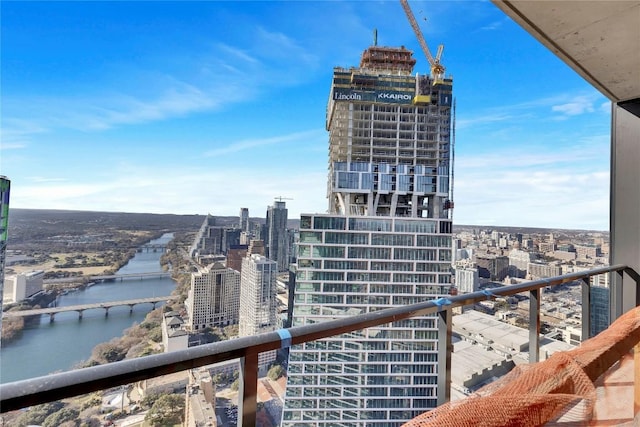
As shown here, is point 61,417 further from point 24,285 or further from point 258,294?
point 258,294

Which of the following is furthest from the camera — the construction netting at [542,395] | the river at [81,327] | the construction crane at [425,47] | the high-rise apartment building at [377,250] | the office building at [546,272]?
the construction crane at [425,47]

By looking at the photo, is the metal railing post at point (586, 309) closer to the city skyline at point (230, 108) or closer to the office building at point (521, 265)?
the office building at point (521, 265)

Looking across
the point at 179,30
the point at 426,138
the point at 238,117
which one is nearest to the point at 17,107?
the point at 179,30

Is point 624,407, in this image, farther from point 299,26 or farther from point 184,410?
point 299,26

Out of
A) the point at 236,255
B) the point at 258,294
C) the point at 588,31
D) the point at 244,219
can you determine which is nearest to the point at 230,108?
the point at 244,219

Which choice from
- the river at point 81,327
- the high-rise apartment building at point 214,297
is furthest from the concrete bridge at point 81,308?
the high-rise apartment building at point 214,297
